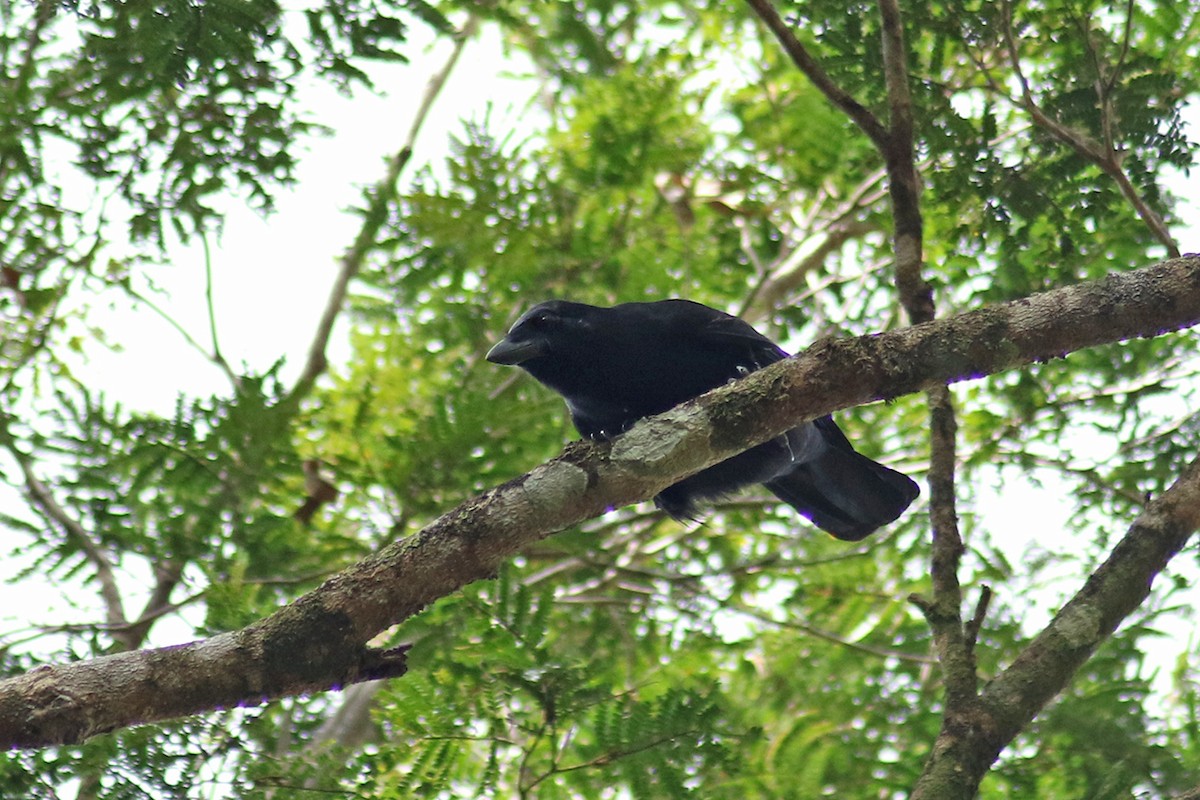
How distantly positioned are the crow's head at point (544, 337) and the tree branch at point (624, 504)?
1.70 meters

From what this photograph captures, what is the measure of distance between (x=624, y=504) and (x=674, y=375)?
1.72 m

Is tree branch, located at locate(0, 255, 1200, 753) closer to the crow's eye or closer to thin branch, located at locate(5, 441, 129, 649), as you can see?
the crow's eye

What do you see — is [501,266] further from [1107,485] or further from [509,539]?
[509,539]

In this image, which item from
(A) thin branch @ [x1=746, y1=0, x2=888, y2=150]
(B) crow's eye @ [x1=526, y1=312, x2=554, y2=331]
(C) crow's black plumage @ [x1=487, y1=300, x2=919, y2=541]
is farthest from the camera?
(B) crow's eye @ [x1=526, y1=312, x2=554, y2=331]

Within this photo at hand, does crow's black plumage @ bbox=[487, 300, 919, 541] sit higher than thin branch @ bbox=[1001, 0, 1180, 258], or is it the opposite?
thin branch @ bbox=[1001, 0, 1180, 258]

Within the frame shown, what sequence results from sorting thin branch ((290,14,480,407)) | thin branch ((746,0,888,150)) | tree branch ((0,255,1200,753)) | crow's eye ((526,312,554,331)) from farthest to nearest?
thin branch ((290,14,480,407)) < crow's eye ((526,312,554,331)) < thin branch ((746,0,888,150)) < tree branch ((0,255,1200,753))

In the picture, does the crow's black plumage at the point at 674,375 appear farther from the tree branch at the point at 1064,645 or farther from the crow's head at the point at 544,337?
the tree branch at the point at 1064,645

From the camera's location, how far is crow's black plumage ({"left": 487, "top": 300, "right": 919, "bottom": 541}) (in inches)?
197

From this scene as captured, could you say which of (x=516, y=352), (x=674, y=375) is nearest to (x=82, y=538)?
(x=516, y=352)

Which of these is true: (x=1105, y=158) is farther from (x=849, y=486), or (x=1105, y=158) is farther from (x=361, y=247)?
(x=361, y=247)

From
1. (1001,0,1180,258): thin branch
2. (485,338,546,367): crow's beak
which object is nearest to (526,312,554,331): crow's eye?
(485,338,546,367): crow's beak

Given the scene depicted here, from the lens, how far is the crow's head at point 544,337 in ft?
16.6

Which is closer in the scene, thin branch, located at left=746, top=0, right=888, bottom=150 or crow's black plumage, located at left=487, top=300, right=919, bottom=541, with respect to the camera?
thin branch, located at left=746, top=0, right=888, bottom=150

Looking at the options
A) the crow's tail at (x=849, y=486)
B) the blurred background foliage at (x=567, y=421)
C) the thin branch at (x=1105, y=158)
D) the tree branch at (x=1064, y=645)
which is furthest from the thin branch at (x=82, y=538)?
the thin branch at (x=1105, y=158)
